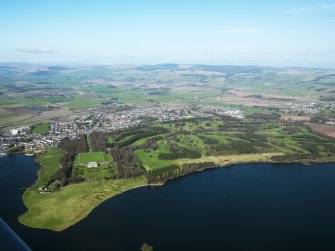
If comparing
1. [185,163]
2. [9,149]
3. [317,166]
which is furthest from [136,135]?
[317,166]

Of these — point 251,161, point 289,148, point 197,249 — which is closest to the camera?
point 197,249

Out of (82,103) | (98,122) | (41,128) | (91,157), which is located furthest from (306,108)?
(41,128)

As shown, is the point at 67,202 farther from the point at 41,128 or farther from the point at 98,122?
the point at 98,122

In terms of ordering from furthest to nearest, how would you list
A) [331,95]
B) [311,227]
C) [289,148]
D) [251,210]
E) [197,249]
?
[331,95] → [289,148] → [251,210] → [311,227] → [197,249]

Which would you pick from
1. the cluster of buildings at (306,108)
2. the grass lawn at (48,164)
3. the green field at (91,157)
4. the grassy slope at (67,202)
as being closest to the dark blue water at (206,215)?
the grassy slope at (67,202)

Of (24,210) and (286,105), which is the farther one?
(286,105)

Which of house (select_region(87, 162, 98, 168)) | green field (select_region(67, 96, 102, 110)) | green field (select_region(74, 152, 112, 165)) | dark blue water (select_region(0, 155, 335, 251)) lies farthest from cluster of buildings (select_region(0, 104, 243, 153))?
dark blue water (select_region(0, 155, 335, 251))

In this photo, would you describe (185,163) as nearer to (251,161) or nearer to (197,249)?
(251,161)
